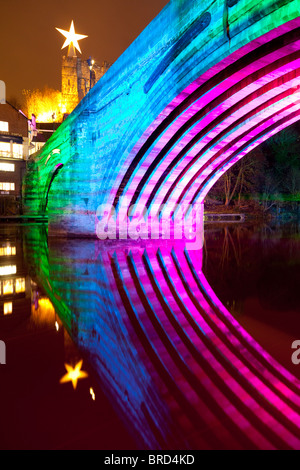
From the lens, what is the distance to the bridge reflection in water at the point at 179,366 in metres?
2.56

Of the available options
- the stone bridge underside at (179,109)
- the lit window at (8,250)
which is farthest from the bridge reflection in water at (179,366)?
the stone bridge underside at (179,109)

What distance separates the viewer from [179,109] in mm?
13906

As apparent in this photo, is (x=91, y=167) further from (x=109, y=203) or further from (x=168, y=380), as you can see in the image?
(x=168, y=380)

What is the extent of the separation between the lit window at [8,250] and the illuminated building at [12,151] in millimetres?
27806

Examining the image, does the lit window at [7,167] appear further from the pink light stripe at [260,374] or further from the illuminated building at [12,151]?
the pink light stripe at [260,374]

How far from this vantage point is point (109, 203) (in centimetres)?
1748

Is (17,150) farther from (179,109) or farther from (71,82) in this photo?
(71,82)

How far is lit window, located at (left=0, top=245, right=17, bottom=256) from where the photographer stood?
12.0 m

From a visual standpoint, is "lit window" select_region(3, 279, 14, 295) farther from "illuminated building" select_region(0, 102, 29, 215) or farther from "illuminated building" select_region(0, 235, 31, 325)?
"illuminated building" select_region(0, 102, 29, 215)

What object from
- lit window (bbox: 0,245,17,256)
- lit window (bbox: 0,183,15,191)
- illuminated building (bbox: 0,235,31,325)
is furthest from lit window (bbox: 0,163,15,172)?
illuminated building (bbox: 0,235,31,325)

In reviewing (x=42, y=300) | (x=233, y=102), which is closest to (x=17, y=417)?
(x=42, y=300)

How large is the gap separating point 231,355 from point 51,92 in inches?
3016

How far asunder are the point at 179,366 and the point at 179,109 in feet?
40.3

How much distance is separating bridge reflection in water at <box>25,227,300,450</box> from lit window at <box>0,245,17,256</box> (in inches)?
208
